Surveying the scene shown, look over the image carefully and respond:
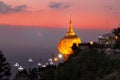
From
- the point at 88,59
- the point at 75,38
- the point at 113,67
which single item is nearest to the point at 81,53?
the point at 88,59

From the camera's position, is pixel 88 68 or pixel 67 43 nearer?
pixel 88 68

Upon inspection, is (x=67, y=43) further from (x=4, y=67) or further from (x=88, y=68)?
(x=88, y=68)

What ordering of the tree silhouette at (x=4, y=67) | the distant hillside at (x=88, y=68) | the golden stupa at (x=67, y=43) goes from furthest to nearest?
the golden stupa at (x=67, y=43) < the tree silhouette at (x=4, y=67) < the distant hillside at (x=88, y=68)

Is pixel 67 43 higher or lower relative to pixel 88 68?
higher

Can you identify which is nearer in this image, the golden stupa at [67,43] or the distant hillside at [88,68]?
the distant hillside at [88,68]

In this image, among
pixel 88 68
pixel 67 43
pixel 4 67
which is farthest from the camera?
pixel 67 43

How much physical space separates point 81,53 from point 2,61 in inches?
449

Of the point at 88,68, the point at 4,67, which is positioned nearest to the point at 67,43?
the point at 4,67

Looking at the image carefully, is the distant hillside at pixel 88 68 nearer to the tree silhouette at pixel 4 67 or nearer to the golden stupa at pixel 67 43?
the tree silhouette at pixel 4 67

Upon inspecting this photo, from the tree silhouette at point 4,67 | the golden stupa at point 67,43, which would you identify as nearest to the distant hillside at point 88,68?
the tree silhouette at point 4,67

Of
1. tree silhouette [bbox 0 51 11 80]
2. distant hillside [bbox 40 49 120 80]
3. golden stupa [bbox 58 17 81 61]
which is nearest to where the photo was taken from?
distant hillside [bbox 40 49 120 80]

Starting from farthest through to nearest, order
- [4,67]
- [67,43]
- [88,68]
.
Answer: [67,43]
[4,67]
[88,68]

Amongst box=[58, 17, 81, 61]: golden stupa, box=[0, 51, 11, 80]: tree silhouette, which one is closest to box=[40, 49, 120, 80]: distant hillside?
box=[0, 51, 11, 80]: tree silhouette

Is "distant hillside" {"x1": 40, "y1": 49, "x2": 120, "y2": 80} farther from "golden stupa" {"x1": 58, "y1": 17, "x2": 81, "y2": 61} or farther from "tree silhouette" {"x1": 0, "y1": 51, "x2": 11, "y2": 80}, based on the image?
"golden stupa" {"x1": 58, "y1": 17, "x2": 81, "y2": 61}
